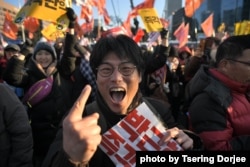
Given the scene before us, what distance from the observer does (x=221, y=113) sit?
208 centimetres

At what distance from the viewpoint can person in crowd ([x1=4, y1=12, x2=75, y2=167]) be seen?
330 centimetres

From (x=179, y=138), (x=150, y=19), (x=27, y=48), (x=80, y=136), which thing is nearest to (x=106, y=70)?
(x=179, y=138)

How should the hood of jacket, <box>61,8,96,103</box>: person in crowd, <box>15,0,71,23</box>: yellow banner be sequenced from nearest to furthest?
1. the hood of jacket
2. <box>61,8,96,103</box>: person in crowd
3. <box>15,0,71,23</box>: yellow banner

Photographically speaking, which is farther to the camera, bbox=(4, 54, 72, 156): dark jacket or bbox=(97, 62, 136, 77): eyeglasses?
bbox=(4, 54, 72, 156): dark jacket

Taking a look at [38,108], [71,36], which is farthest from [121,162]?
[71,36]

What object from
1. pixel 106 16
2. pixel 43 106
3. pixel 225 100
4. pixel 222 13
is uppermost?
pixel 106 16

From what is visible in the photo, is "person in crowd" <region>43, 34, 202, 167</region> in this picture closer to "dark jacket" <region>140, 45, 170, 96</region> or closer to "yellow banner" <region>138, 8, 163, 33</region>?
"dark jacket" <region>140, 45, 170, 96</region>

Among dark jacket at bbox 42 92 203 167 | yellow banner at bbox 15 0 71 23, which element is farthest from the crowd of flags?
dark jacket at bbox 42 92 203 167

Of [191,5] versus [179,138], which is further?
[191,5]

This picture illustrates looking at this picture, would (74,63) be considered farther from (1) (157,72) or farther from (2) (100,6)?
(2) (100,6)

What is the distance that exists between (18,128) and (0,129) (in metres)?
0.12

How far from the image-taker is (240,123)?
6.90 ft

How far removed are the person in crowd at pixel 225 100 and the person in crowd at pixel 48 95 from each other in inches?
60.5

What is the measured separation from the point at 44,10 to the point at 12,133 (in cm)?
201
